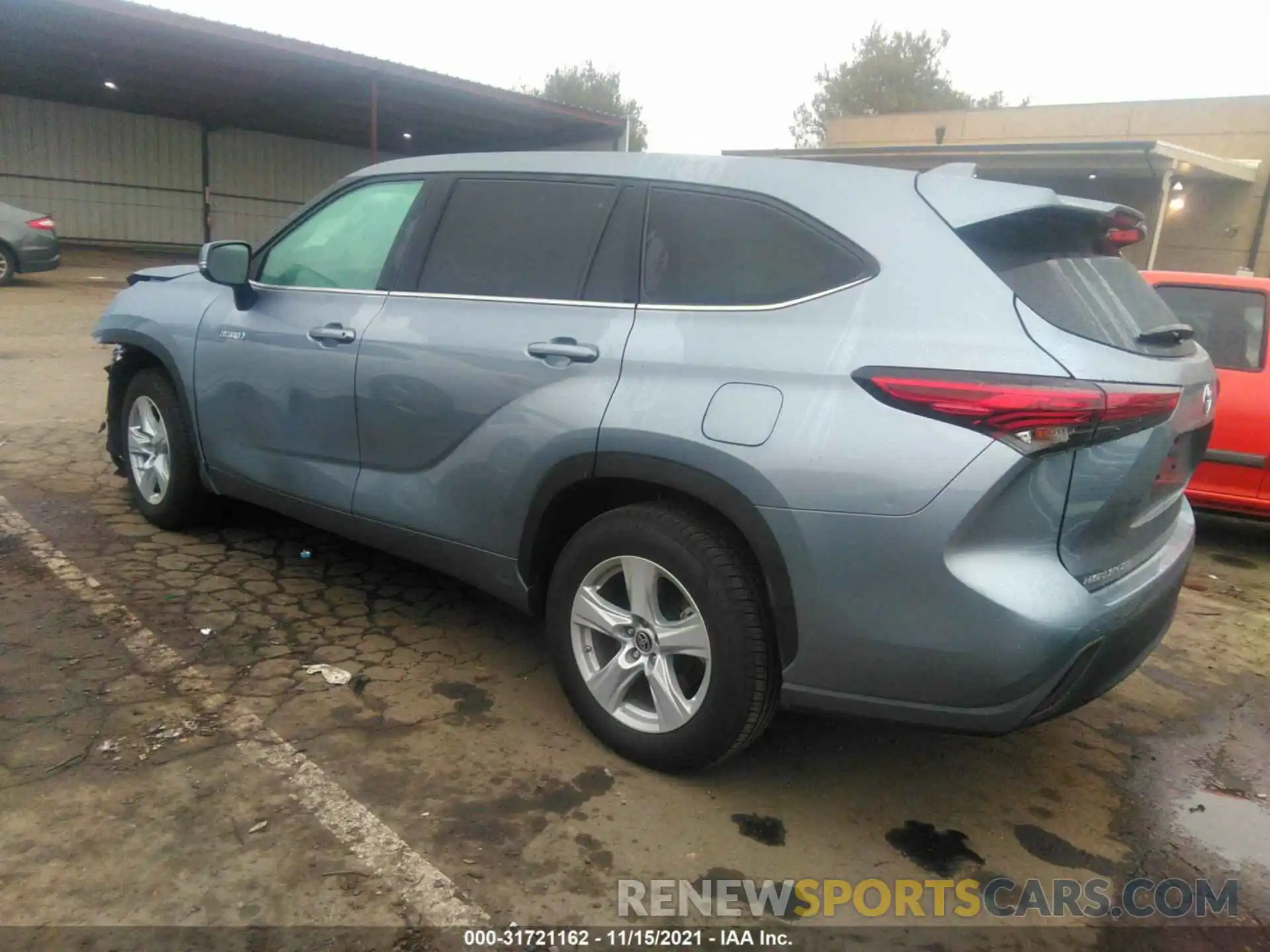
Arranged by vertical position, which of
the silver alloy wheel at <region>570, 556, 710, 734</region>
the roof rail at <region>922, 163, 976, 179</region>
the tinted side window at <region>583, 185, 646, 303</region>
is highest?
the roof rail at <region>922, 163, 976, 179</region>

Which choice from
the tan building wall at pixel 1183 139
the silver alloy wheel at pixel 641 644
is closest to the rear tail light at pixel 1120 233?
the silver alloy wheel at pixel 641 644

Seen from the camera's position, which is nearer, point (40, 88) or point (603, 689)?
point (603, 689)

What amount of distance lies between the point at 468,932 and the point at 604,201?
211 cm

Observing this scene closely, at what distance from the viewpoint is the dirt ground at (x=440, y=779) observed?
7.56 feet

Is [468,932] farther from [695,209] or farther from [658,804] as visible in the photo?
[695,209]

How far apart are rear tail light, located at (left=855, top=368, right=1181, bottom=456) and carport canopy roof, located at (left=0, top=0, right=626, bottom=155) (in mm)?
14286

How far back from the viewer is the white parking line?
89.0 inches

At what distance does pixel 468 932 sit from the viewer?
2172 millimetres

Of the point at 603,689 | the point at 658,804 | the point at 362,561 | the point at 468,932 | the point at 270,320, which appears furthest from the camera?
the point at 362,561

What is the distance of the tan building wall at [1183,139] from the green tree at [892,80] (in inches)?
1071

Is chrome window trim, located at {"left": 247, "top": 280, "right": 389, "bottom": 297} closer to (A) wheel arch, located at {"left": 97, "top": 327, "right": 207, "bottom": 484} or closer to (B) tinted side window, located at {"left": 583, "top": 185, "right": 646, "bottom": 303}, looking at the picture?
(A) wheel arch, located at {"left": 97, "top": 327, "right": 207, "bottom": 484}

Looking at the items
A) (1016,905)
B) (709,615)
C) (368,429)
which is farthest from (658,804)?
(368,429)

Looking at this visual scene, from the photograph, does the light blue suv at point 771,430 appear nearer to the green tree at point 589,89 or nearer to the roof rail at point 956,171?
the roof rail at point 956,171
